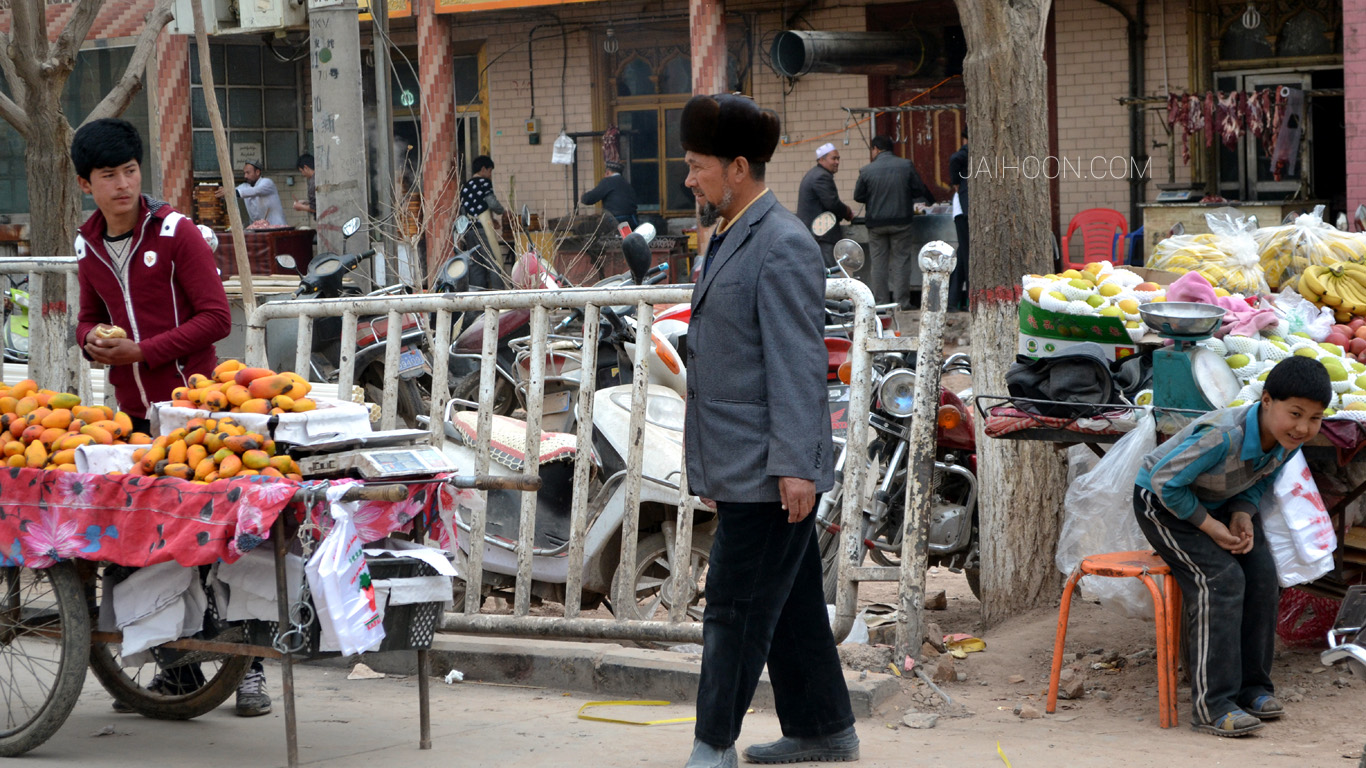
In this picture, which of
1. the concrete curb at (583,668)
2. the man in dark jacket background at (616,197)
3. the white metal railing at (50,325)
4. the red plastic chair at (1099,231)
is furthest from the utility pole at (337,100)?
the red plastic chair at (1099,231)

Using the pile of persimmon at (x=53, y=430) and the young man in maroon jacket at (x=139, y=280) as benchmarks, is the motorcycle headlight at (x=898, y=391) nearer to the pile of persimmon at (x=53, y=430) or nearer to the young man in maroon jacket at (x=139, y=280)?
the young man in maroon jacket at (x=139, y=280)

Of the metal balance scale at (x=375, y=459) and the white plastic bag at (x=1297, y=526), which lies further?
the white plastic bag at (x=1297, y=526)

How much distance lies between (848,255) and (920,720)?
3455 millimetres

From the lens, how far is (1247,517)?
409 cm

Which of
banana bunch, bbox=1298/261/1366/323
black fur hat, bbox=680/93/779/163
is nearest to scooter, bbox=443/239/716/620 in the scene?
black fur hat, bbox=680/93/779/163

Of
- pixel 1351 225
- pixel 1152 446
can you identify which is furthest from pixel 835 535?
pixel 1351 225

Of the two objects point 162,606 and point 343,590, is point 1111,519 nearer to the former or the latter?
point 343,590

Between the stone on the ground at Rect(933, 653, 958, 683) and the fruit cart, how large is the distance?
1629 millimetres

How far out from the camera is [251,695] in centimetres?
452

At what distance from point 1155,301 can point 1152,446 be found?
0.51 metres

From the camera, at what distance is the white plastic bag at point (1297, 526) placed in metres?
4.16

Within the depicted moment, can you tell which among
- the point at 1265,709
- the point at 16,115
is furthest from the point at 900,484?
the point at 16,115

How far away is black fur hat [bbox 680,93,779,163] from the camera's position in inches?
134

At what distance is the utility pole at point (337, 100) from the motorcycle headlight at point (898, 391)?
4.22 metres
